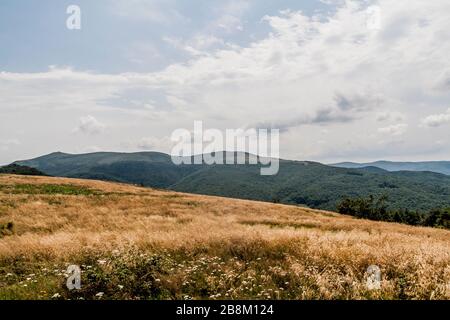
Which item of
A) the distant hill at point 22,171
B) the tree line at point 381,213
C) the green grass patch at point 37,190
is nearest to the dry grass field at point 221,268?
the green grass patch at point 37,190

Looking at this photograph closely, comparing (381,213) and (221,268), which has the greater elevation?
(221,268)

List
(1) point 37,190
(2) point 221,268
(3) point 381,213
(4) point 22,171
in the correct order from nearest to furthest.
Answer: (2) point 221,268 < (1) point 37,190 < (3) point 381,213 < (4) point 22,171

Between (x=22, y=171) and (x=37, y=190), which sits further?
(x=22, y=171)

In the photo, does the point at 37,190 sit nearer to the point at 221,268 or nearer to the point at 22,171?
the point at 221,268

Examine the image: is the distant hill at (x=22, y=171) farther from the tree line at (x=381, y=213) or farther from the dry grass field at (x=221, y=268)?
the dry grass field at (x=221, y=268)

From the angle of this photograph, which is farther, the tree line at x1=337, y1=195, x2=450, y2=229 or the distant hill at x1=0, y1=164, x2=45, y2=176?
the distant hill at x1=0, y1=164, x2=45, y2=176

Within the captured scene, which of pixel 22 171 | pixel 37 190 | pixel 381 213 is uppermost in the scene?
pixel 22 171

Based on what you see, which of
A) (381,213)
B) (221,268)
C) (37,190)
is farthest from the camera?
(381,213)

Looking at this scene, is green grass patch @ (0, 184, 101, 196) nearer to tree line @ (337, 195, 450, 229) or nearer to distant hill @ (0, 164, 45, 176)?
tree line @ (337, 195, 450, 229)

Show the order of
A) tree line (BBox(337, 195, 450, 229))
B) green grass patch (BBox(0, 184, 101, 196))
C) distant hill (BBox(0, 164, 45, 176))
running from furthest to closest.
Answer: distant hill (BBox(0, 164, 45, 176)) → tree line (BBox(337, 195, 450, 229)) → green grass patch (BBox(0, 184, 101, 196))

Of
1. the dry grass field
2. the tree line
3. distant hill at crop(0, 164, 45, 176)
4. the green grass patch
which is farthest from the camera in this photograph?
distant hill at crop(0, 164, 45, 176)

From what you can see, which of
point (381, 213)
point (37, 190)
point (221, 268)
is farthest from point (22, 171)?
point (221, 268)

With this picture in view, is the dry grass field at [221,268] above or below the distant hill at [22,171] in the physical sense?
below

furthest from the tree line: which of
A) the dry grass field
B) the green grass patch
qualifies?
the dry grass field
